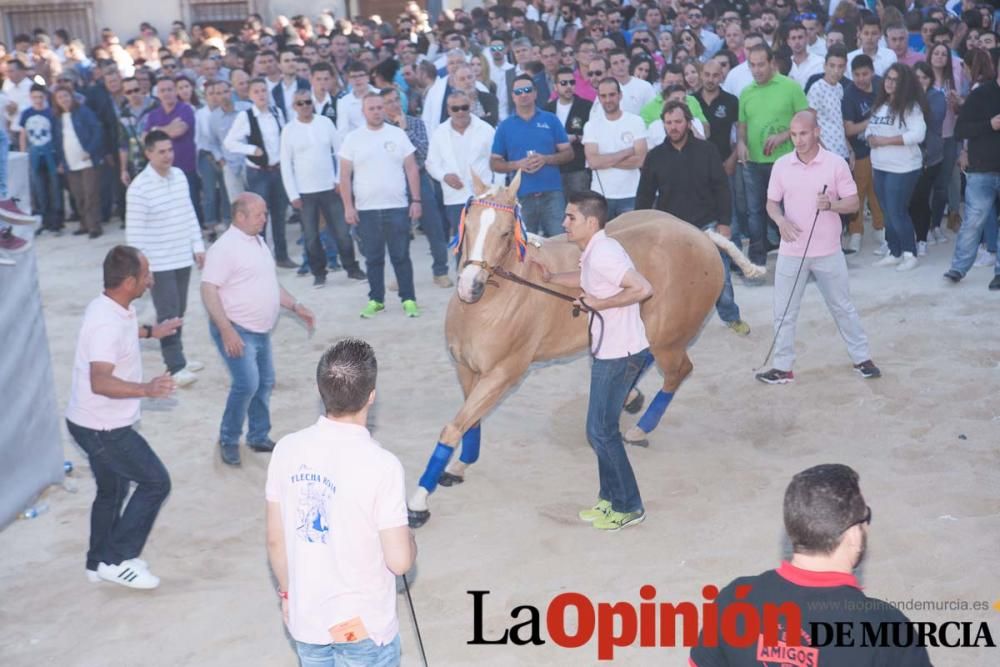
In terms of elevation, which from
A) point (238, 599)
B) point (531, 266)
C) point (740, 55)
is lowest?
point (238, 599)

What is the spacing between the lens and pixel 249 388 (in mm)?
7977

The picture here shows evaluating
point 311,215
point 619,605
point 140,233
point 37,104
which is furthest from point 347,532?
point 37,104

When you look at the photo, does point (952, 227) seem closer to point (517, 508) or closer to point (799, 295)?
point (799, 295)

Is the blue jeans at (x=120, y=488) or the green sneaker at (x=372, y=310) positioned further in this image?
the green sneaker at (x=372, y=310)

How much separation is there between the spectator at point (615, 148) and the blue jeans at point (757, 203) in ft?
4.45

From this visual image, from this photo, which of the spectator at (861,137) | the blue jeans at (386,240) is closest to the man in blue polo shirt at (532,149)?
the blue jeans at (386,240)

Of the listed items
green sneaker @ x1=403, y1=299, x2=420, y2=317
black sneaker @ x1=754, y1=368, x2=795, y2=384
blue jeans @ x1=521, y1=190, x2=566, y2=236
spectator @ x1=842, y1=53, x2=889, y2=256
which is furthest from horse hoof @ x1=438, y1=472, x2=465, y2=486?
spectator @ x1=842, y1=53, x2=889, y2=256

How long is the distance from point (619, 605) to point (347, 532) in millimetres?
2460

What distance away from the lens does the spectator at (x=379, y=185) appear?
432 inches

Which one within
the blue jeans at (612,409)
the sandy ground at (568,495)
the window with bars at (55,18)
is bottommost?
the sandy ground at (568,495)

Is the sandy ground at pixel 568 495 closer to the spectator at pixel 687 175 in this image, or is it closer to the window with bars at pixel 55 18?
the spectator at pixel 687 175

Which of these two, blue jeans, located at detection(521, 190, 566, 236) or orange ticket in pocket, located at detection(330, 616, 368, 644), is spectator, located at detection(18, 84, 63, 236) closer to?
blue jeans, located at detection(521, 190, 566, 236)

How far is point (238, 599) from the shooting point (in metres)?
6.24

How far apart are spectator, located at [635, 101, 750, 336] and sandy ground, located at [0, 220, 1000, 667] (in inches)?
42.8
